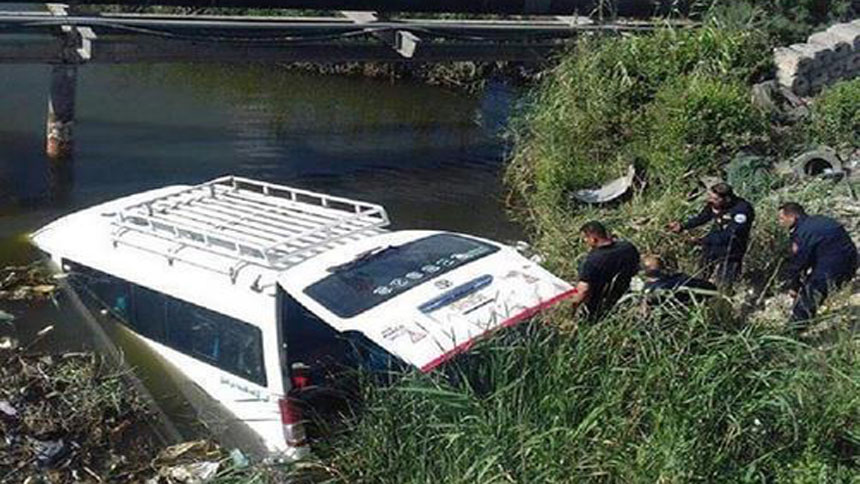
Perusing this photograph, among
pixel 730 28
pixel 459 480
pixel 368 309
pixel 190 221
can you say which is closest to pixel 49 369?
pixel 190 221

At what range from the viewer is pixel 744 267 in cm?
1038

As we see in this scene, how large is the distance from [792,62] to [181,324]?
1000 cm

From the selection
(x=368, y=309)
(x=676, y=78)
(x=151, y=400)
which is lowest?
(x=151, y=400)

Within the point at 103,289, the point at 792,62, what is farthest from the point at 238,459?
the point at 792,62

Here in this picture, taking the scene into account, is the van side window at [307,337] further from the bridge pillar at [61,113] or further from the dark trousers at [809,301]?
the bridge pillar at [61,113]

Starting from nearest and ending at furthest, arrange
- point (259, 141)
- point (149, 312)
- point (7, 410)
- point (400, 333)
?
1. point (400, 333)
2. point (7, 410)
3. point (149, 312)
4. point (259, 141)

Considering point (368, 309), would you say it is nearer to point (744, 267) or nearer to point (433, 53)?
point (744, 267)

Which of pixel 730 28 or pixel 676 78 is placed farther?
pixel 730 28

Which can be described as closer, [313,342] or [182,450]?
[313,342]

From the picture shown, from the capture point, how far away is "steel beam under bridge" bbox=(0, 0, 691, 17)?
15.8m

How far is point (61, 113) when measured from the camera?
1456 centimetres

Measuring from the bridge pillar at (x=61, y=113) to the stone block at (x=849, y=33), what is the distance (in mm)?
10628

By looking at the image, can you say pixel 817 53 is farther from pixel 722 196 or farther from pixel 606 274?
pixel 606 274

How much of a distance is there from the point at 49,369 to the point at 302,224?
2375mm
